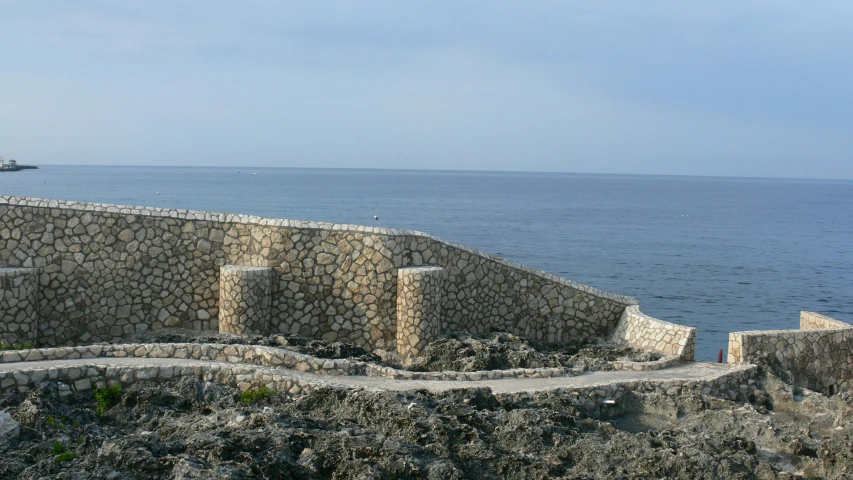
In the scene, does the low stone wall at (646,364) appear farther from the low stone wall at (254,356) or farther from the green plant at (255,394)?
the green plant at (255,394)

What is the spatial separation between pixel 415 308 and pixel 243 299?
136 inches

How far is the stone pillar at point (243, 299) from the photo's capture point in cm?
1711

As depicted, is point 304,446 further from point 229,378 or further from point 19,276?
point 19,276

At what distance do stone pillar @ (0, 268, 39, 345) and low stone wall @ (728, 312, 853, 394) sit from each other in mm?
13925

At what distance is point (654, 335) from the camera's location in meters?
17.8

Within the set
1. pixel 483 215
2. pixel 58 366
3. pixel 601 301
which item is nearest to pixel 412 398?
pixel 58 366

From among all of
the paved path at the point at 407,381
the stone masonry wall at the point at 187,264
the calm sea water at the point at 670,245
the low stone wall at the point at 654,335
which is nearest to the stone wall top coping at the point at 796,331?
the low stone wall at the point at 654,335

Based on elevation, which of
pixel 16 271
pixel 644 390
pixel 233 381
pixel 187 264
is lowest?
pixel 644 390

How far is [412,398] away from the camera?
12727 millimetres

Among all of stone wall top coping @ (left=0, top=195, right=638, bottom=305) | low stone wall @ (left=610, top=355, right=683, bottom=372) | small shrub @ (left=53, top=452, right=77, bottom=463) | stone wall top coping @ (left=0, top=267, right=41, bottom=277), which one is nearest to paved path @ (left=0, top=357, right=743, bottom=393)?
low stone wall @ (left=610, top=355, right=683, bottom=372)

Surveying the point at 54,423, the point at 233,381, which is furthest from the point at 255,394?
the point at 54,423

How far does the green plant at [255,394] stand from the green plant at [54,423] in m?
2.64

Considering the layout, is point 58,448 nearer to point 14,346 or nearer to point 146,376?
point 146,376

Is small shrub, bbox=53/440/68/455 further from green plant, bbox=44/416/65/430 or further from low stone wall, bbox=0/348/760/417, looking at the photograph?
low stone wall, bbox=0/348/760/417
